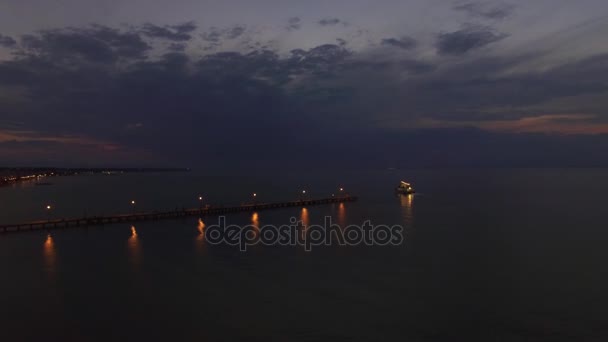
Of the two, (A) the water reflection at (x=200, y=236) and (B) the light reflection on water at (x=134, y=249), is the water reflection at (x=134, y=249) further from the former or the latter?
(A) the water reflection at (x=200, y=236)

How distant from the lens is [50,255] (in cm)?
3656

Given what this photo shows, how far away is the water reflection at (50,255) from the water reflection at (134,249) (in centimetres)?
528

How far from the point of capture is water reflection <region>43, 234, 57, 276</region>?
32.8 metres

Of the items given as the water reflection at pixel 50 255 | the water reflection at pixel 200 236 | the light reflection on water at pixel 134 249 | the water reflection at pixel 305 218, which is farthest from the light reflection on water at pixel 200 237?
the water reflection at pixel 305 218

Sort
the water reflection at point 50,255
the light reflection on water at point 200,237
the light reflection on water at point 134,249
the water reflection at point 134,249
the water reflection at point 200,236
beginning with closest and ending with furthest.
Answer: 1. the water reflection at point 50,255
2. the light reflection on water at point 134,249
3. the water reflection at point 134,249
4. the light reflection on water at point 200,237
5. the water reflection at point 200,236

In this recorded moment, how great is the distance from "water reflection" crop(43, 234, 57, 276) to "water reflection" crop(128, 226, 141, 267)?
5279mm

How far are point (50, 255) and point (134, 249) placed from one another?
6238mm

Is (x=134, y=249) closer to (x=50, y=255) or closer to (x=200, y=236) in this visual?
(x=50, y=255)

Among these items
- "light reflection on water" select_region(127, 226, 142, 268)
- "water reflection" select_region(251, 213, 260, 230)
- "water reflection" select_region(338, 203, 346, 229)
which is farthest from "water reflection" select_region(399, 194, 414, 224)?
"light reflection on water" select_region(127, 226, 142, 268)

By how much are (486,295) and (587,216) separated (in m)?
41.3

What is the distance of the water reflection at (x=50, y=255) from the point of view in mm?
32784

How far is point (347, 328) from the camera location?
22094mm

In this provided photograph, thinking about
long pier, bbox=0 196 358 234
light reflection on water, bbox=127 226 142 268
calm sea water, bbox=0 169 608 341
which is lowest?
calm sea water, bbox=0 169 608 341

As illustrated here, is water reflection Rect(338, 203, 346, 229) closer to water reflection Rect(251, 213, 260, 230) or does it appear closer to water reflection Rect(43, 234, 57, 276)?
water reflection Rect(251, 213, 260, 230)
